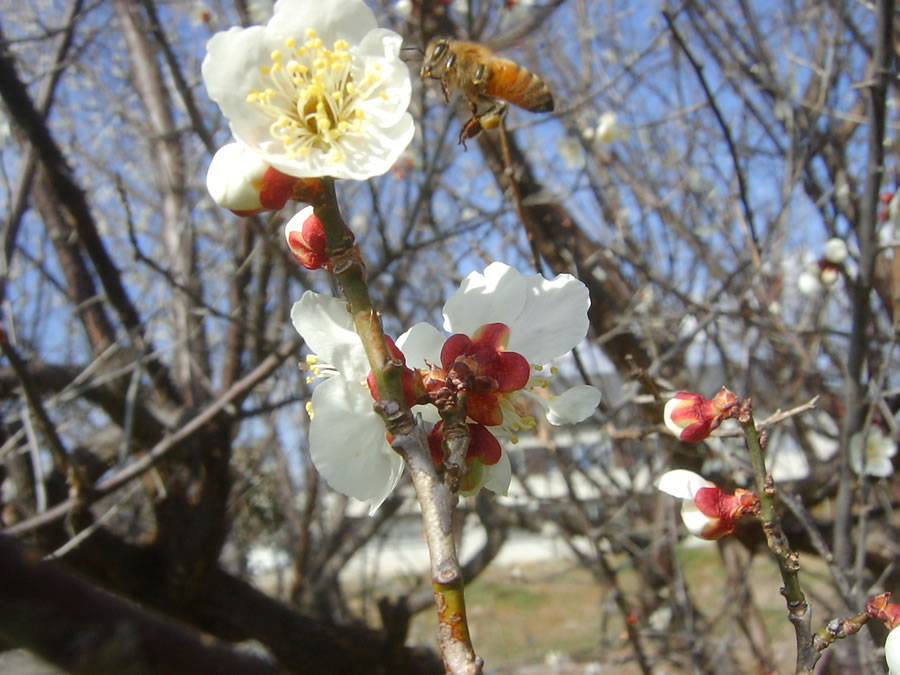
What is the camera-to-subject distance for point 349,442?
0.88m

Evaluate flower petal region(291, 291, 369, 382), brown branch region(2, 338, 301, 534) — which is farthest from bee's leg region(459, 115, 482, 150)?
brown branch region(2, 338, 301, 534)

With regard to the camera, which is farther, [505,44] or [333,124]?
[505,44]

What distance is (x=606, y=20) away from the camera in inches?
193

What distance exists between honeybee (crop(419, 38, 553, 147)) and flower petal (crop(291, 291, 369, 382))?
367 millimetres

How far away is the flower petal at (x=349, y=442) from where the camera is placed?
86 centimetres

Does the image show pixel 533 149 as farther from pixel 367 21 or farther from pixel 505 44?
pixel 367 21

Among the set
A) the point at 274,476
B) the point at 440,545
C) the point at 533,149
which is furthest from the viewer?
the point at 274,476

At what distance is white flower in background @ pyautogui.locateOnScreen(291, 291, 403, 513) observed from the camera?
0.86 meters

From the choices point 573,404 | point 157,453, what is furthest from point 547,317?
point 157,453

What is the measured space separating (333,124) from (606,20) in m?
4.47

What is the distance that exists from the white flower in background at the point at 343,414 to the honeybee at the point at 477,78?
1.26ft

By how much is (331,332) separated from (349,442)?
0.14 m

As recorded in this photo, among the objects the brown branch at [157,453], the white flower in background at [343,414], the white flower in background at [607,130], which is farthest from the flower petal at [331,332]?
the white flower in background at [607,130]

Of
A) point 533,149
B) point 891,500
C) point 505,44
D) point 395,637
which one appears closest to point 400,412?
point 505,44
